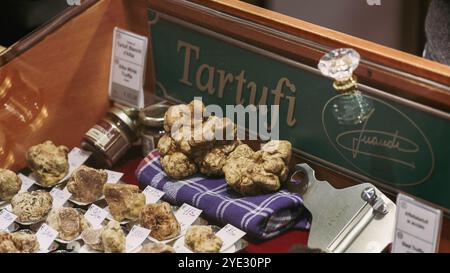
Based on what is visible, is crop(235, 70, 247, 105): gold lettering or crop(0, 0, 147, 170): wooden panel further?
crop(0, 0, 147, 170): wooden panel

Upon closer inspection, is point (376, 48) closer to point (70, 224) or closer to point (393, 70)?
point (393, 70)

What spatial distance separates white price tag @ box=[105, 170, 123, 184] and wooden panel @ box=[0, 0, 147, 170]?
9.2 inches

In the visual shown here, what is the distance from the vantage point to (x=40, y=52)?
1965 millimetres

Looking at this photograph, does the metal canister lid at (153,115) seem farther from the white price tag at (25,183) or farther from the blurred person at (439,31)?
the blurred person at (439,31)

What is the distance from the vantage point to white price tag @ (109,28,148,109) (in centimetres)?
199

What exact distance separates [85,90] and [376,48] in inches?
32.7

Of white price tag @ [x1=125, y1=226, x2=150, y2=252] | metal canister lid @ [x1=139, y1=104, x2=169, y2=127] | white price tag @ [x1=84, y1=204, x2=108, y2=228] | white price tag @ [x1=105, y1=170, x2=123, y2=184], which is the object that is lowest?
white price tag @ [x1=84, y1=204, x2=108, y2=228]

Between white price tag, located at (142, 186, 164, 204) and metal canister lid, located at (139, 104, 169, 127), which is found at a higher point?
metal canister lid, located at (139, 104, 169, 127)

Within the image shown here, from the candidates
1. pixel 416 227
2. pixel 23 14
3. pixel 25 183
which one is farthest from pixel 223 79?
pixel 23 14

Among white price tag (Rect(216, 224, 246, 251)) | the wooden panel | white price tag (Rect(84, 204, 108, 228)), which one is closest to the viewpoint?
white price tag (Rect(216, 224, 246, 251))

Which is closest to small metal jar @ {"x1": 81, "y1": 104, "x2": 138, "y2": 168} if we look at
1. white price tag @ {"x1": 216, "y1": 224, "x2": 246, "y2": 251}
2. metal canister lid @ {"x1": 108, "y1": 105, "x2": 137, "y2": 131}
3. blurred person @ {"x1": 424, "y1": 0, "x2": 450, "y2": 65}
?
metal canister lid @ {"x1": 108, "y1": 105, "x2": 137, "y2": 131}

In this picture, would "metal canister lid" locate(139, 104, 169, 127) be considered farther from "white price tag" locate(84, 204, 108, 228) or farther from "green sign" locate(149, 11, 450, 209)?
"white price tag" locate(84, 204, 108, 228)

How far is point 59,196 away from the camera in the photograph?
1815 mm
